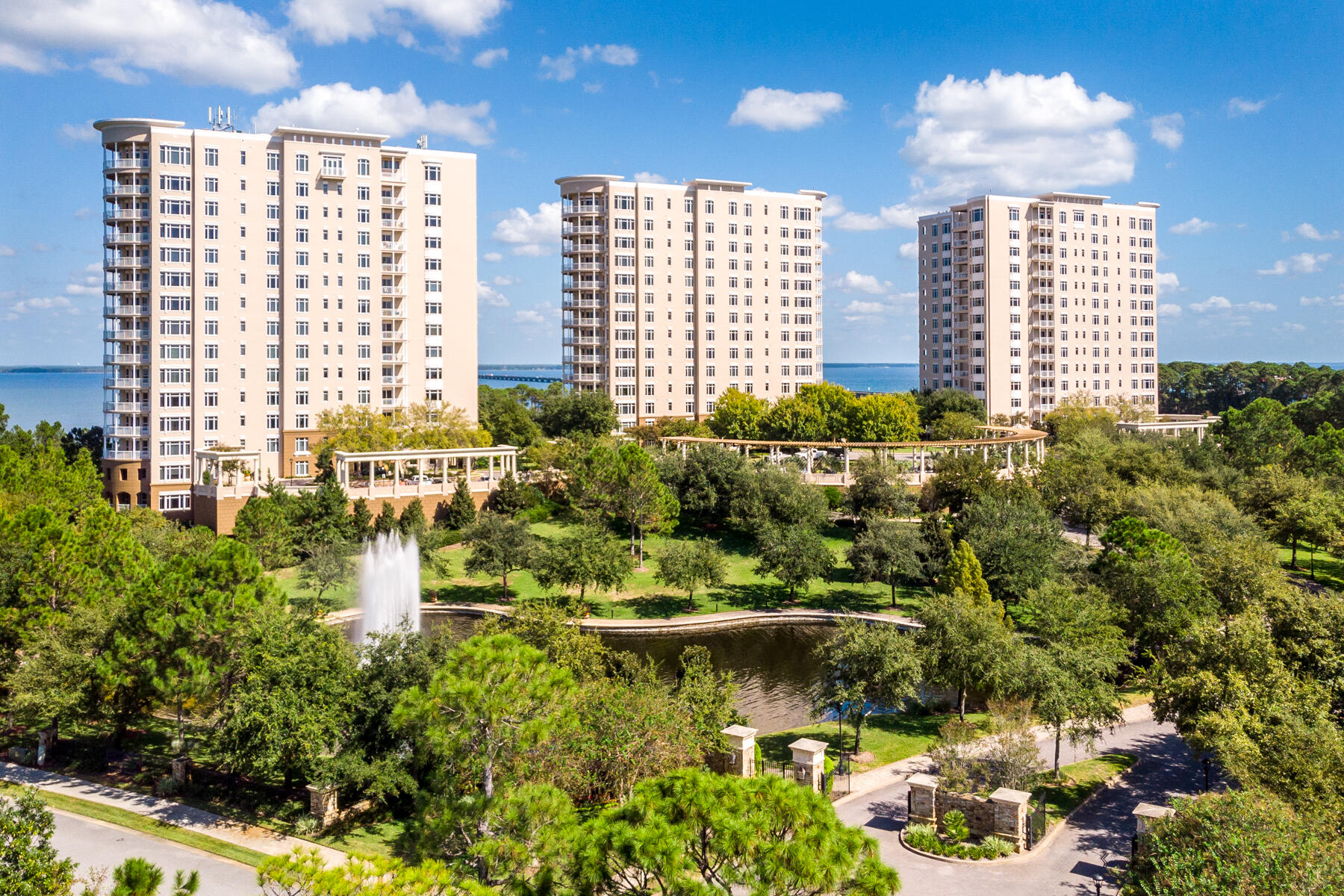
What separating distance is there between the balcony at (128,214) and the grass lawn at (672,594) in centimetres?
3392

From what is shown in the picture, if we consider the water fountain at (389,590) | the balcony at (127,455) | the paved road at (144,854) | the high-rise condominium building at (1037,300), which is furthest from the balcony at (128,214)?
the high-rise condominium building at (1037,300)

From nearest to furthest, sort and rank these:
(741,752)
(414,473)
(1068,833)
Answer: (1068,833), (741,752), (414,473)

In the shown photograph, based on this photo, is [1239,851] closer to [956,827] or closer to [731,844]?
[956,827]

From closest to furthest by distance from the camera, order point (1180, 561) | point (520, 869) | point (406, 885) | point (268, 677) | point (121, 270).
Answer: point (406, 885) → point (520, 869) → point (268, 677) → point (1180, 561) → point (121, 270)

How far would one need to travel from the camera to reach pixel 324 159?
76.4 metres

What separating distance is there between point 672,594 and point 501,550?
919 centimetres

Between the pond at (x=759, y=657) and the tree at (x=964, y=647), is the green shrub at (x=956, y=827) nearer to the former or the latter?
the tree at (x=964, y=647)

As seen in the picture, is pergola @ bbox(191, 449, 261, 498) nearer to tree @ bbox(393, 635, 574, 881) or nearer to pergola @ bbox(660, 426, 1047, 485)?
pergola @ bbox(660, 426, 1047, 485)

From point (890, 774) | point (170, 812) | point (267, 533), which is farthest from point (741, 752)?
point (267, 533)

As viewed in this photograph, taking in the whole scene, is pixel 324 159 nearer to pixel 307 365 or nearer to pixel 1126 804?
pixel 307 365

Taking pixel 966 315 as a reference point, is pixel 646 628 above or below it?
below

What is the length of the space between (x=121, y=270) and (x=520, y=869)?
7033cm

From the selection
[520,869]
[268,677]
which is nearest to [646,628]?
[268,677]

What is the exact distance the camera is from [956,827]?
73.6 ft
